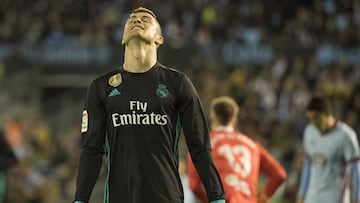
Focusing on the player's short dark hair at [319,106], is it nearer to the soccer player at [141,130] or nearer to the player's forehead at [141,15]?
the soccer player at [141,130]

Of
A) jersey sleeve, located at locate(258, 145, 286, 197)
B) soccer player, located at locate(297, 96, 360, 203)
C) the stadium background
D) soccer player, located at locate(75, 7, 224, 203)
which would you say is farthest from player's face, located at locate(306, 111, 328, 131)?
the stadium background

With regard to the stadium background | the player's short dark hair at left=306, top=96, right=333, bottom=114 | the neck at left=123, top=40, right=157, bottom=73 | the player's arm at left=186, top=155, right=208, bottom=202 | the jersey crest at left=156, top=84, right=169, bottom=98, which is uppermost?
the stadium background

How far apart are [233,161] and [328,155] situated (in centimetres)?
152

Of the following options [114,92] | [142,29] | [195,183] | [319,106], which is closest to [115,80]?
[114,92]

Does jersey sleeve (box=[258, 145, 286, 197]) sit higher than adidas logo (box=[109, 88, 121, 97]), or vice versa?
adidas logo (box=[109, 88, 121, 97])

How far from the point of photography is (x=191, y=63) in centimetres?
2148

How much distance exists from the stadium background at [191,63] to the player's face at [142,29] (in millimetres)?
8812

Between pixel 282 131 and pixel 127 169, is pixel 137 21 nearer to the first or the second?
Result: pixel 127 169

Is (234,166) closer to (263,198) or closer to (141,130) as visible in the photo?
(263,198)

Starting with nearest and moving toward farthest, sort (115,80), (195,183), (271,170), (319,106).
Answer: (115,80) → (195,183) → (271,170) → (319,106)

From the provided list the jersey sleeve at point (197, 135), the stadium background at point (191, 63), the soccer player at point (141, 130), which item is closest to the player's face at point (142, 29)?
the soccer player at point (141, 130)

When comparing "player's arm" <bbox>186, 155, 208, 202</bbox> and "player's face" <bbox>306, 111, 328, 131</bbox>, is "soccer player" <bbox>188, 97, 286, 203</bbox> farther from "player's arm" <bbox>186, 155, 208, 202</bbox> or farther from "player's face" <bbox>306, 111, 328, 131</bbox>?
"player's face" <bbox>306, 111, 328, 131</bbox>

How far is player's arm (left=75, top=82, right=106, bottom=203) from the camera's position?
19.5 feet

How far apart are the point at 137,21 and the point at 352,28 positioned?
50.4 ft
